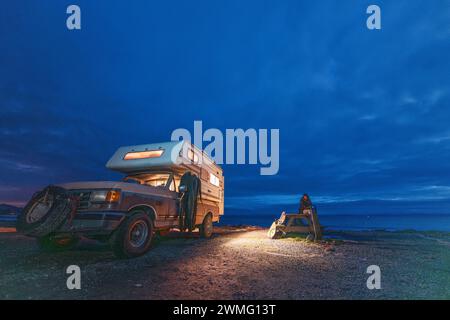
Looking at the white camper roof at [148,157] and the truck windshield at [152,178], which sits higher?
the white camper roof at [148,157]

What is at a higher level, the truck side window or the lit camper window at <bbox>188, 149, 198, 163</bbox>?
the lit camper window at <bbox>188, 149, 198, 163</bbox>

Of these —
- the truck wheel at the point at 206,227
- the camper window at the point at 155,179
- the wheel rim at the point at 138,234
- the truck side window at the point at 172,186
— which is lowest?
the truck wheel at the point at 206,227

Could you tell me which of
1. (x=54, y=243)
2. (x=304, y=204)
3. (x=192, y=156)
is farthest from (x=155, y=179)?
(x=304, y=204)

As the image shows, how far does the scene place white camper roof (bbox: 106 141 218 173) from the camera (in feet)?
24.3

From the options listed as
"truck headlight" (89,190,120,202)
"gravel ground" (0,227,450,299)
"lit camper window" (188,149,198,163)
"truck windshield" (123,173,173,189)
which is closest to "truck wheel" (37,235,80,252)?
"gravel ground" (0,227,450,299)

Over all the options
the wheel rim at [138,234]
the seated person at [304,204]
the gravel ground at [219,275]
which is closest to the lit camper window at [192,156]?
the wheel rim at [138,234]

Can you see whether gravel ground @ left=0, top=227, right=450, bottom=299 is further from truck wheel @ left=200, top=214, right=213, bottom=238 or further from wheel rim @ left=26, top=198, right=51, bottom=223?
truck wheel @ left=200, top=214, right=213, bottom=238

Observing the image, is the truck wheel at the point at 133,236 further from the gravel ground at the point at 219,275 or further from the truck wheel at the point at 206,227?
the truck wheel at the point at 206,227

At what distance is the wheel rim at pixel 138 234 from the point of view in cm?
573

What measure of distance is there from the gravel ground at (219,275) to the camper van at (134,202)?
0.56 m
